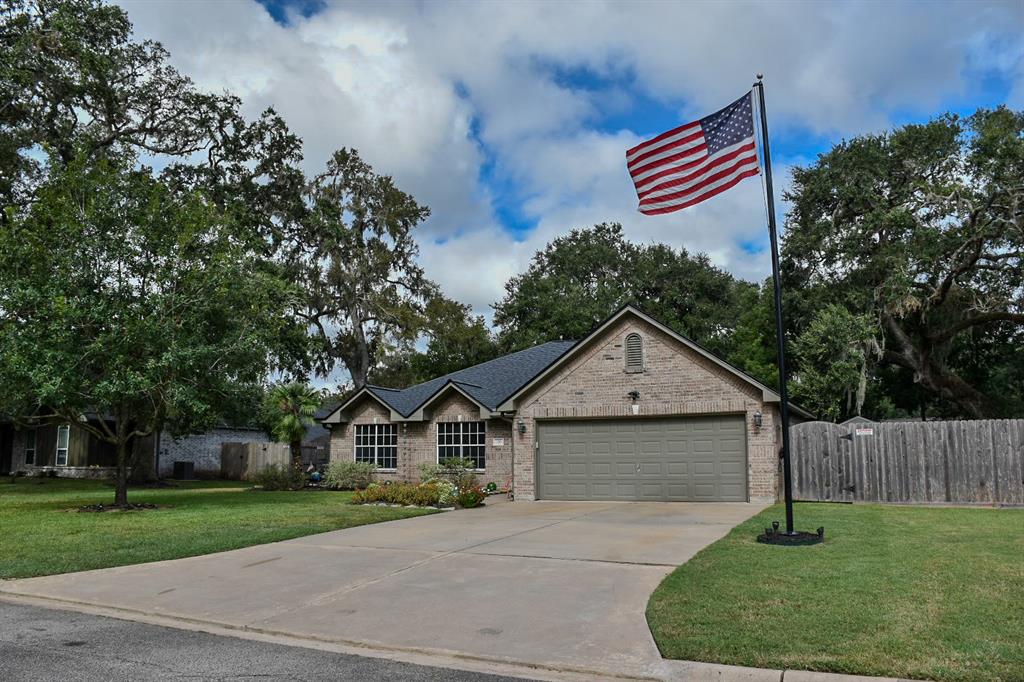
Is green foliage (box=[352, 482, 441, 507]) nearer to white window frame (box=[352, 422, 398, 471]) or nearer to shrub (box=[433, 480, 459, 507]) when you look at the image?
shrub (box=[433, 480, 459, 507])

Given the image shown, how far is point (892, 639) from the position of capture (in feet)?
19.7

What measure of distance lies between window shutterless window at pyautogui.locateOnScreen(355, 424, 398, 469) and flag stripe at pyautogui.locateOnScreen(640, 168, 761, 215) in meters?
15.9

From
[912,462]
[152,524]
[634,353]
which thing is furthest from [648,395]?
[152,524]

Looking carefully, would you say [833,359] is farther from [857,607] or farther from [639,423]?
[857,607]

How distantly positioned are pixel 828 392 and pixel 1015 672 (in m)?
25.2

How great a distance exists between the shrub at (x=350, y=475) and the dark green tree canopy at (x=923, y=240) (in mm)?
19428

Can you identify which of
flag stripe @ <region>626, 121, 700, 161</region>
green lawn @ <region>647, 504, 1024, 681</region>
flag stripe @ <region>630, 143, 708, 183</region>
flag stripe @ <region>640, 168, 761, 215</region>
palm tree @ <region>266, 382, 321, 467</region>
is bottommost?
green lawn @ <region>647, 504, 1024, 681</region>

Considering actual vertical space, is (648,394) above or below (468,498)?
above

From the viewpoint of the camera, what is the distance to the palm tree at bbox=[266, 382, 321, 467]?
28.2m

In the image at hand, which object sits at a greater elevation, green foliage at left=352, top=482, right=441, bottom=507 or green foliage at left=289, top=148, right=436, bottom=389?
green foliage at left=289, top=148, right=436, bottom=389

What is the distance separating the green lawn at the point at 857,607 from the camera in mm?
5621

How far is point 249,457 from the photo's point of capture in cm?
3472

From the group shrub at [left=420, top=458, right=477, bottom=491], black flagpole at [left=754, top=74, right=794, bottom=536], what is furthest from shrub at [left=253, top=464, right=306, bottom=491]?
black flagpole at [left=754, top=74, right=794, bottom=536]

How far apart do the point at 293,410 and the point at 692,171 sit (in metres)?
20.1
